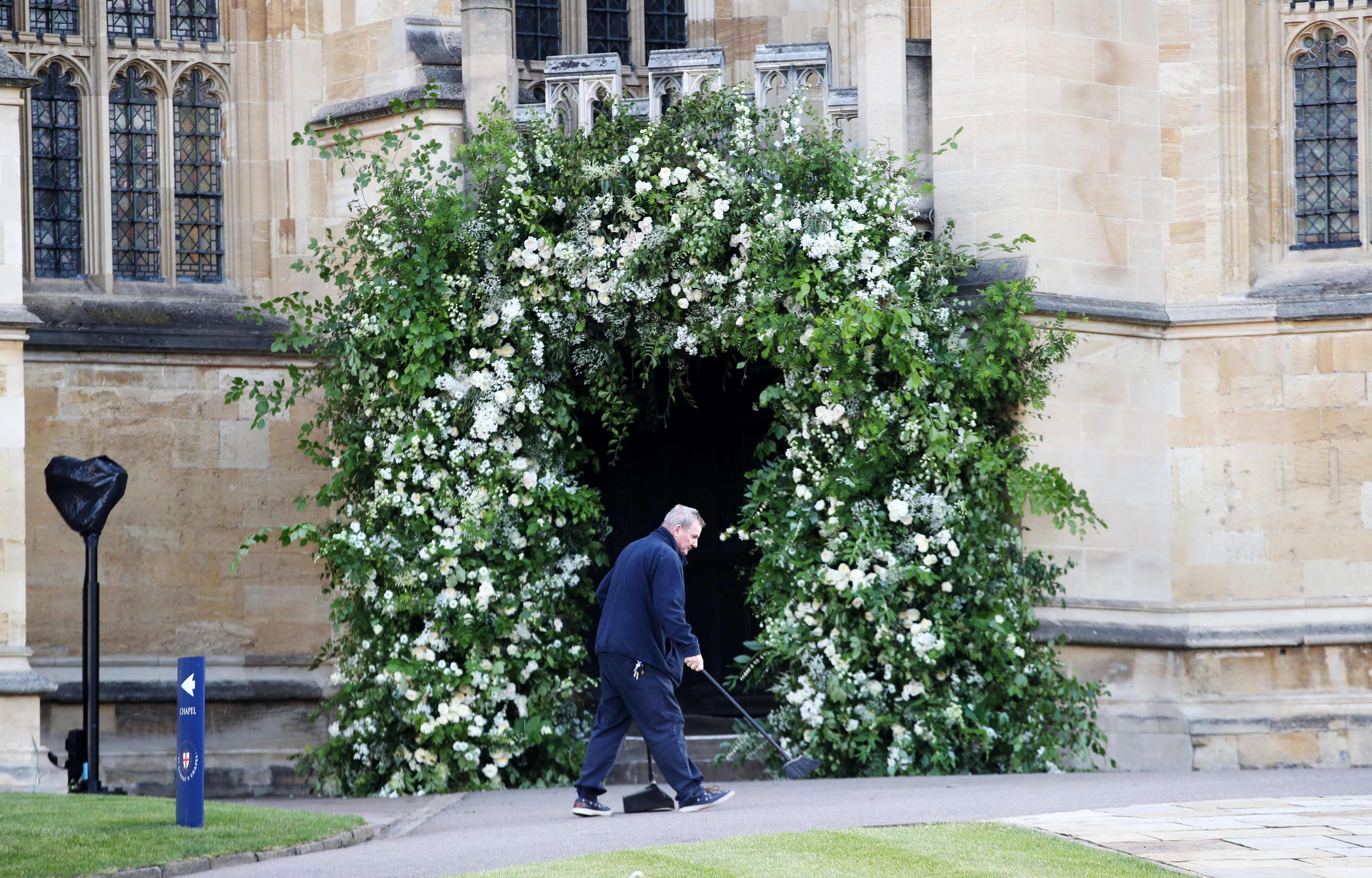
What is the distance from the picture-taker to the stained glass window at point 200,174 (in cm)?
1291

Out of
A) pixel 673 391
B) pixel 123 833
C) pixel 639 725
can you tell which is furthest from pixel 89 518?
pixel 639 725

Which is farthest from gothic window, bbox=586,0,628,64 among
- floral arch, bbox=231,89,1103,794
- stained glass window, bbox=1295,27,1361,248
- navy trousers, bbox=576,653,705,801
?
navy trousers, bbox=576,653,705,801

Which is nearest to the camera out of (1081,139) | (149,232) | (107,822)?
(107,822)

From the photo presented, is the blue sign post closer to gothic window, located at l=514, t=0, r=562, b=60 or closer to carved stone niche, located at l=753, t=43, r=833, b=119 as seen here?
carved stone niche, located at l=753, t=43, r=833, b=119

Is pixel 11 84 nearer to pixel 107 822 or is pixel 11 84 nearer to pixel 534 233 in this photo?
pixel 534 233

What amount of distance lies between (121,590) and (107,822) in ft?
13.9

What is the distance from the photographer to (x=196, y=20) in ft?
42.5

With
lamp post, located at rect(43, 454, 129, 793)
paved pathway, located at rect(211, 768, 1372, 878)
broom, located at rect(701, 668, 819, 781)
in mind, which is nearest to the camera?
paved pathway, located at rect(211, 768, 1372, 878)

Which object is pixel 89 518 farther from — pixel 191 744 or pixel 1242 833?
pixel 1242 833

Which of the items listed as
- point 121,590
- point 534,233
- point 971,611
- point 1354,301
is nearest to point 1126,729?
point 971,611

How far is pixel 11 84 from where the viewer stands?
1066cm

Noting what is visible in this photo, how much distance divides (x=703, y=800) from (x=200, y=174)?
6.68 meters

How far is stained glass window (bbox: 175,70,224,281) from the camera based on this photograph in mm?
12906

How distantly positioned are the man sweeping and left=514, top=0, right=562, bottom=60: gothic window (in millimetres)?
5487
